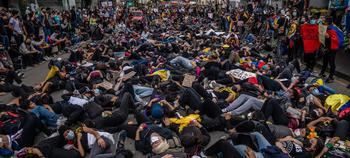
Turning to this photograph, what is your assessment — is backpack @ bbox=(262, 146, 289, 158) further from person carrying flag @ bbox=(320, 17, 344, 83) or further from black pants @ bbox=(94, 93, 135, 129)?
person carrying flag @ bbox=(320, 17, 344, 83)

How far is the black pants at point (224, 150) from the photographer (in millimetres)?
4366

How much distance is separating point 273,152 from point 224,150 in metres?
0.73

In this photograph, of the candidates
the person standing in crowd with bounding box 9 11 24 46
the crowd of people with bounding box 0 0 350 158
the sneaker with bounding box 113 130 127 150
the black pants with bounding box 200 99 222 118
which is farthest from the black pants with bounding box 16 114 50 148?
the person standing in crowd with bounding box 9 11 24 46

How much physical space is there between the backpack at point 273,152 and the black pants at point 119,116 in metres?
3.02

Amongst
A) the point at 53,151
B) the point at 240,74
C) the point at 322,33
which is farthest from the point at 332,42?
the point at 53,151

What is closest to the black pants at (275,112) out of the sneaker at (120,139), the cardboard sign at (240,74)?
the cardboard sign at (240,74)

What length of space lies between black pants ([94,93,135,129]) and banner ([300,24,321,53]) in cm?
652

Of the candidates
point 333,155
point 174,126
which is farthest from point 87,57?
point 333,155

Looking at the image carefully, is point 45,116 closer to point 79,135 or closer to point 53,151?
point 79,135

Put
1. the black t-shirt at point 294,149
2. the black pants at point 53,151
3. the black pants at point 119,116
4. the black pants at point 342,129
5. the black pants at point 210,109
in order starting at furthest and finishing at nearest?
1. the black pants at point 210,109
2. the black pants at point 119,116
3. the black pants at point 342,129
4. the black pants at point 53,151
5. the black t-shirt at point 294,149

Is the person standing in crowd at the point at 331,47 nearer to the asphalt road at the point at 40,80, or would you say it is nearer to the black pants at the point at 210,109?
the asphalt road at the point at 40,80

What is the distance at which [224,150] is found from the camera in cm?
456

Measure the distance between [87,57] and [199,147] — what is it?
359 inches

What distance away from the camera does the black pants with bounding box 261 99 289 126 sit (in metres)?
5.71
